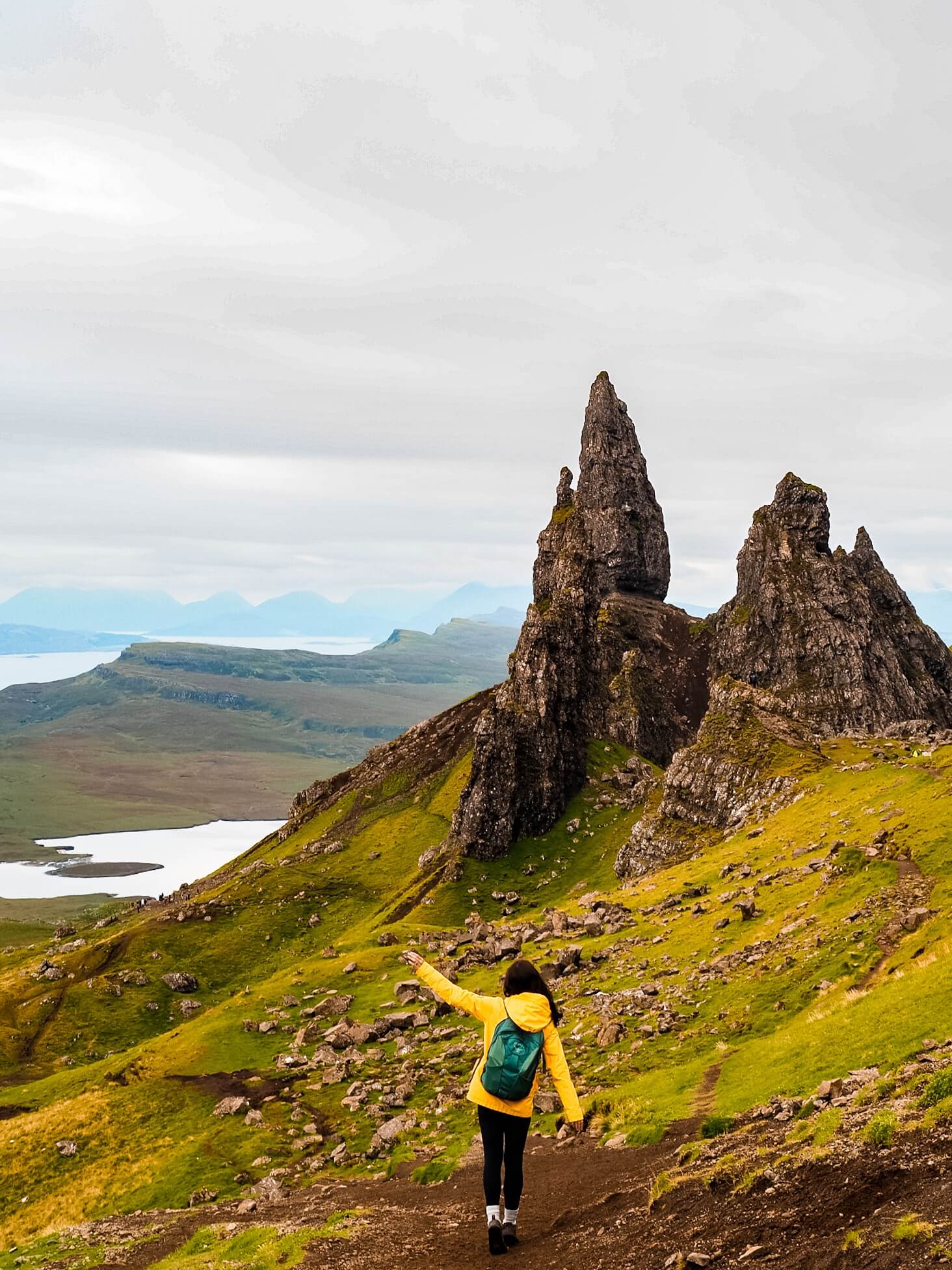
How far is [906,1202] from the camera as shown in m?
16.2

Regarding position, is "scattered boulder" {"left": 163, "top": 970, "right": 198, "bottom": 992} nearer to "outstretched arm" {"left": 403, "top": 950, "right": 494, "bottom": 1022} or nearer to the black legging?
the black legging

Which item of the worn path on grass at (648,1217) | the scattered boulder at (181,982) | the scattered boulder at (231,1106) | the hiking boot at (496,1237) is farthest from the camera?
the scattered boulder at (181,982)

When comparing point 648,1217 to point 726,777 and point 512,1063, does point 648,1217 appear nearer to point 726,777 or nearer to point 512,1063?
point 512,1063

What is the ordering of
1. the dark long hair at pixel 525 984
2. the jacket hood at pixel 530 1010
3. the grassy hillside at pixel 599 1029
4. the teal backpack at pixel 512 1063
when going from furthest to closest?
the grassy hillside at pixel 599 1029, the dark long hair at pixel 525 984, the jacket hood at pixel 530 1010, the teal backpack at pixel 512 1063

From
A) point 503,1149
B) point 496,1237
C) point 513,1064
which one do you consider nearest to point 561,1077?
point 513,1064

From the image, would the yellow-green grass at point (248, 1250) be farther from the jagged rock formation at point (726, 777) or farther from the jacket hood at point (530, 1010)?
the jagged rock formation at point (726, 777)

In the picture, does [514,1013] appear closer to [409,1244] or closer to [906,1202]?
[906,1202]

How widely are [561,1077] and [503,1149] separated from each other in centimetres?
271

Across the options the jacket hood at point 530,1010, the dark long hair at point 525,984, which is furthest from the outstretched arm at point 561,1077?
the dark long hair at point 525,984

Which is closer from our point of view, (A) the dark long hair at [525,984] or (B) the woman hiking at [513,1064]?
(B) the woman hiking at [513,1064]

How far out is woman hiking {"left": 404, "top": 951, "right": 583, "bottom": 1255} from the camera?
19.5m

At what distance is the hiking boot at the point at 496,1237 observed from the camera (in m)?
21.0

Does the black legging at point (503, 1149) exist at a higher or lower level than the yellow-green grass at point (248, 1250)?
higher

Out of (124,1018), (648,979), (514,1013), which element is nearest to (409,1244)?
(514,1013)
